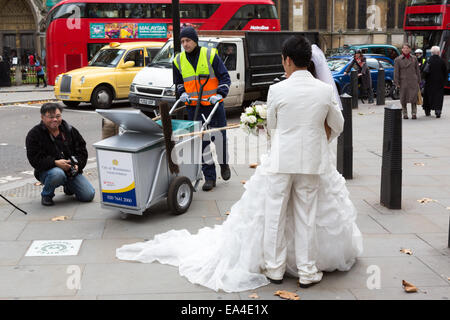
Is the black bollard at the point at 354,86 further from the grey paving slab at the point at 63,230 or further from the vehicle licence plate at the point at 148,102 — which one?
the grey paving slab at the point at 63,230

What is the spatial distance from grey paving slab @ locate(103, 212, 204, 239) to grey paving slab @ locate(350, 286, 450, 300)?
2043mm

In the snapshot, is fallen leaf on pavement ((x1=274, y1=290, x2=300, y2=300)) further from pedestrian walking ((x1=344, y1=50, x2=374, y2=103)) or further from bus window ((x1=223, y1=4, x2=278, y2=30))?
bus window ((x1=223, y1=4, x2=278, y2=30))

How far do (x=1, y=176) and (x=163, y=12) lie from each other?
52.4 ft

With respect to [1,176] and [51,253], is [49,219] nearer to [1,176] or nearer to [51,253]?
[51,253]

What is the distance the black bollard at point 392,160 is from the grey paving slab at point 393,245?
0.97 m

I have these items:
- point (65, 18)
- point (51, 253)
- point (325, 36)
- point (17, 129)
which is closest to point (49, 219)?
point (51, 253)

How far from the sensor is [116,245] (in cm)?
525

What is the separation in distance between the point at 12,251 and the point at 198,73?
3.12 metres

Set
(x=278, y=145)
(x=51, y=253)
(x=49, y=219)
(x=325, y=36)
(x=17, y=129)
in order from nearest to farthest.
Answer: (x=278, y=145)
(x=51, y=253)
(x=49, y=219)
(x=17, y=129)
(x=325, y=36)

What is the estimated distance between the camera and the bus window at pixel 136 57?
17859mm

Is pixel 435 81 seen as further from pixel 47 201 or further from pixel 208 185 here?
pixel 47 201

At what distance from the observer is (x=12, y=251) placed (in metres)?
5.07

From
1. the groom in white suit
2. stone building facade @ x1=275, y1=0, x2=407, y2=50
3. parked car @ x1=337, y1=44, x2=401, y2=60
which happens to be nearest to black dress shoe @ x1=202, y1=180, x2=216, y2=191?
the groom in white suit

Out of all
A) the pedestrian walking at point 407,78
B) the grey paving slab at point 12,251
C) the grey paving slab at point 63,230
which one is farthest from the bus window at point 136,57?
the grey paving slab at point 12,251
